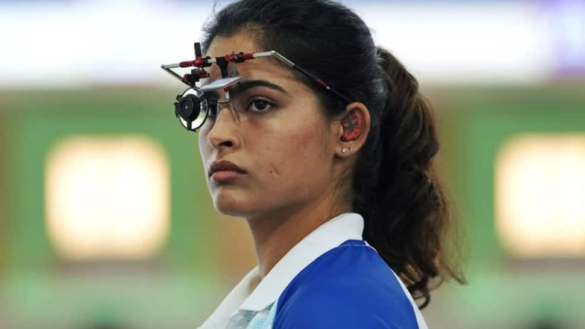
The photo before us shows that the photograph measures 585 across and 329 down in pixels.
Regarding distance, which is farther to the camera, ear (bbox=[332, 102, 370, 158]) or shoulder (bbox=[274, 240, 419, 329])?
ear (bbox=[332, 102, 370, 158])

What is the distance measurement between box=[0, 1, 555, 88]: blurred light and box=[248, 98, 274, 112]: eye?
19.7 feet

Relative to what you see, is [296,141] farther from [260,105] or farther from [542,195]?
[542,195]

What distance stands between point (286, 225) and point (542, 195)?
665cm

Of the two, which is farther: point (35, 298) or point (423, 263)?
point (35, 298)

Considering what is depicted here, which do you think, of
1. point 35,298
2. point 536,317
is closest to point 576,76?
point 536,317

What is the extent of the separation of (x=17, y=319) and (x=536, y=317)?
3.63 m

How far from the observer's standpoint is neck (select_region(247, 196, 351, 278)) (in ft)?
6.86

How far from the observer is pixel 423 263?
7.86 feet

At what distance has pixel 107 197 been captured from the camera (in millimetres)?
8453

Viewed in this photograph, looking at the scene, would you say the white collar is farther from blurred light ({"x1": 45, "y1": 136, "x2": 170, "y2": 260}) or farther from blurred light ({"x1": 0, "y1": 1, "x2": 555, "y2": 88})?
blurred light ({"x1": 45, "y1": 136, "x2": 170, "y2": 260})

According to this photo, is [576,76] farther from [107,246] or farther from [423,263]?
→ [423,263]

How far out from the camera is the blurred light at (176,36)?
8.09 m

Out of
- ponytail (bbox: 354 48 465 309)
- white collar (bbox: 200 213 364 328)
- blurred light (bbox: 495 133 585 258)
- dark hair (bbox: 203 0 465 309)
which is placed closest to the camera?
white collar (bbox: 200 213 364 328)

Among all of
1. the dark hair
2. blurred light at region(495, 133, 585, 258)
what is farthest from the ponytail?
blurred light at region(495, 133, 585, 258)
